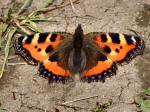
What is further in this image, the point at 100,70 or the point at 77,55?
the point at 77,55

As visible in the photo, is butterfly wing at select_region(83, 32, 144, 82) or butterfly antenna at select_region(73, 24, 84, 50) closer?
butterfly wing at select_region(83, 32, 144, 82)

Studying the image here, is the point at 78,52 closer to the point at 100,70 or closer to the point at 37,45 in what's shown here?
the point at 100,70

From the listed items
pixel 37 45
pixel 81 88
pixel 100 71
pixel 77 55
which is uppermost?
pixel 37 45

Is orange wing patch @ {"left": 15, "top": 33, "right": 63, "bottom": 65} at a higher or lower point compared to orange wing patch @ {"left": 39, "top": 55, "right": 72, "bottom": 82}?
higher

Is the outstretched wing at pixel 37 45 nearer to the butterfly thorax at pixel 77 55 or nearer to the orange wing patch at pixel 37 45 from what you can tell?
the orange wing patch at pixel 37 45

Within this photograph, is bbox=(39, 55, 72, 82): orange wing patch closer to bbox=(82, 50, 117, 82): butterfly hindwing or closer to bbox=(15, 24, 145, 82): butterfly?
bbox=(15, 24, 145, 82): butterfly

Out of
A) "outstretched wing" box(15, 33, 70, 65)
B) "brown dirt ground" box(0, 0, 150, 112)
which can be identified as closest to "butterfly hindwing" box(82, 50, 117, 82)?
"brown dirt ground" box(0, 0, 150, 112)

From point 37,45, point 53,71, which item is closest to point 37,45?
point 37,45
